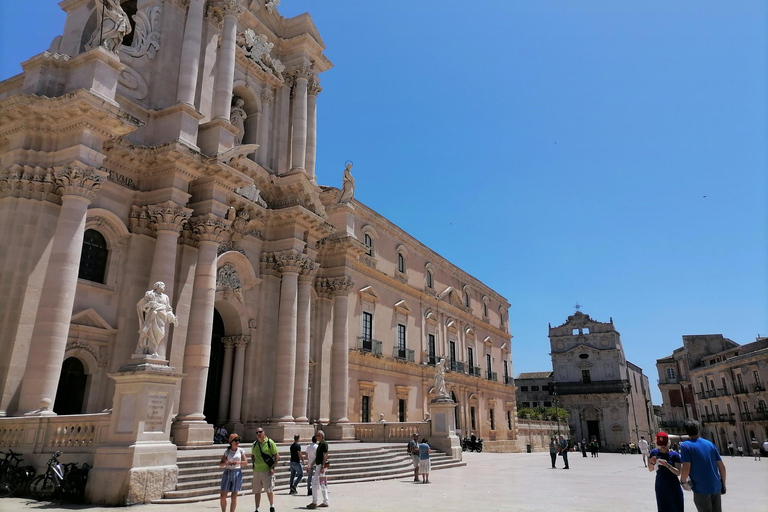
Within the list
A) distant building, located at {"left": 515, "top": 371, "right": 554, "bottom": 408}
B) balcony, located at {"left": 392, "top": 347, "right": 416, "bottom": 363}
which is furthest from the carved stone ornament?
distant building, located at {"left": 515, "top": 371, "right": 554, "bottom": 408}

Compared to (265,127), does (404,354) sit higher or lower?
lower

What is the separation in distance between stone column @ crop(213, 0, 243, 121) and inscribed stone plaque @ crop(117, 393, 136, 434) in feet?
34.9

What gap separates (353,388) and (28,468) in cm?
1747

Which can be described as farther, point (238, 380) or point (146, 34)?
point (238, 380)

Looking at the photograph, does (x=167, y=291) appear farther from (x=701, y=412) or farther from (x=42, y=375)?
(x=701, y=412)

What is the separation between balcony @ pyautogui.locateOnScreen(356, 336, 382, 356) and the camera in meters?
27.8

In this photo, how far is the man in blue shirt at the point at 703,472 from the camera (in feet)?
18.4

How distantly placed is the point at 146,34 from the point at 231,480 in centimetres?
A: 1453

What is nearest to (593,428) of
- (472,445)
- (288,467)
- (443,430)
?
(472,445)

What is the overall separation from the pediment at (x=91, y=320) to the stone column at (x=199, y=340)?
86.0 inches

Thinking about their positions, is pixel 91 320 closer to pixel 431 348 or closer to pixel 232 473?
pixel 232 473

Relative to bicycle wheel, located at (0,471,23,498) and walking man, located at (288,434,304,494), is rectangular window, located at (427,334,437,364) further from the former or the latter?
bicycle wheel, located at (0,471,23,498)

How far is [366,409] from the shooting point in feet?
91.2

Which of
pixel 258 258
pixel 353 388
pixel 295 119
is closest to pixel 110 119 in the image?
pixel 258 258
